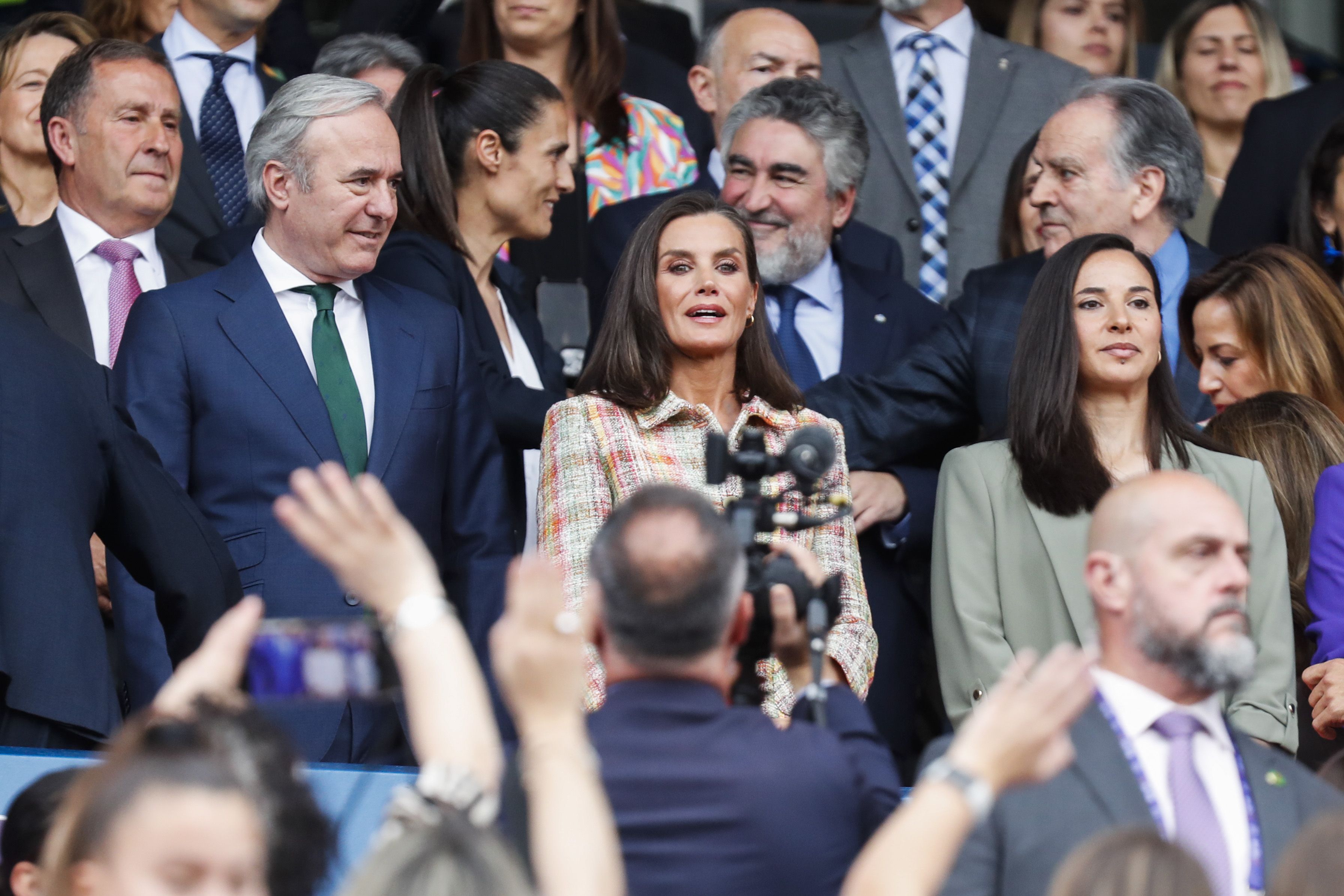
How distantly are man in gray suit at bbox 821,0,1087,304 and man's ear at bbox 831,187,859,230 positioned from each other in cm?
65

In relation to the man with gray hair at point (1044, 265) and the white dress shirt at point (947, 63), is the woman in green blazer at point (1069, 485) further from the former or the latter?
the white dress shirt at point (947, 63)

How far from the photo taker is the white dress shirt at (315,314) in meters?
4.57

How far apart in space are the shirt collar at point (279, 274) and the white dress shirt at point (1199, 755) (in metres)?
2.17

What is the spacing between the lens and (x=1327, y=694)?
4.33 meters

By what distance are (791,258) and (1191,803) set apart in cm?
257

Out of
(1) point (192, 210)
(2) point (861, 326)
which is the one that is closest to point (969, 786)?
(2) point (861, 326)

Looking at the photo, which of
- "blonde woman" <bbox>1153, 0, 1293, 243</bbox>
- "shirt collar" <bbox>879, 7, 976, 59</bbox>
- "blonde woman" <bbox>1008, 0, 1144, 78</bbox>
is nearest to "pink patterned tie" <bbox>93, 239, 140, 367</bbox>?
"shirt collar" <bbox>879, 7, 976, 59</bbox>

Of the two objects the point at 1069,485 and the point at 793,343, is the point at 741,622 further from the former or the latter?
the point at 793,343

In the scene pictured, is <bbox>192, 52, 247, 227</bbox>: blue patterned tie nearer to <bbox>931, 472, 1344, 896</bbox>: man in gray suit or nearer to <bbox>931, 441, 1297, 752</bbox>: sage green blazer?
<bbox>931, 441, 1297, 752</bbox>: sage green blazer

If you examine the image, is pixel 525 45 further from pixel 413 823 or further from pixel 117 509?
pixel 413 823

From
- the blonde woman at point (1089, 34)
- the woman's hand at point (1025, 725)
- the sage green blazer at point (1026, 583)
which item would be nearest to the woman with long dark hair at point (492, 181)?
the sage green blazer at point (1026, 583)

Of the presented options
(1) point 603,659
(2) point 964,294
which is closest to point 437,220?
(2) point 964,294

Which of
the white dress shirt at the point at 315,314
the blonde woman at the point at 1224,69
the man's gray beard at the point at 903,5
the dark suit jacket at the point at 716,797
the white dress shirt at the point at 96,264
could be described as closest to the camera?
the dark suit jacket at the point at 716,797

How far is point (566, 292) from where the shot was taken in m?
5.70
